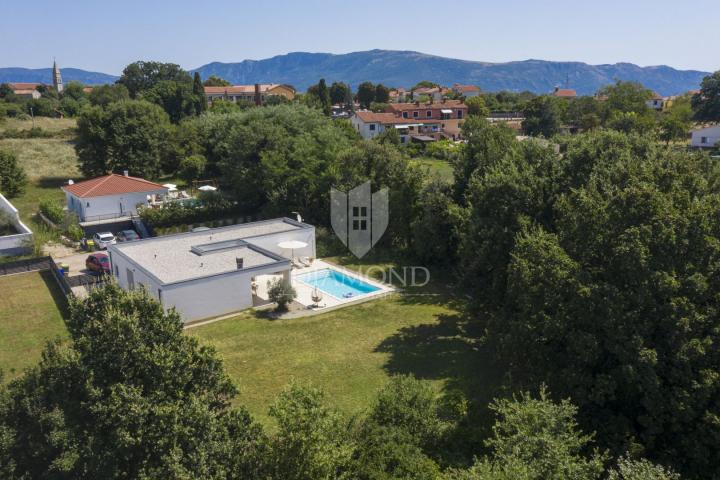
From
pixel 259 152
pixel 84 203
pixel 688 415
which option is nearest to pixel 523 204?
pixel 688 415

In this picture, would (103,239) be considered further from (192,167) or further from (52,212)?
(192,167)

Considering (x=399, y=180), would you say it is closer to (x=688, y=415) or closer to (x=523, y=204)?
(x=523, y=204)

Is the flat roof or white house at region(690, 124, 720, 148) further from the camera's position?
white house at region(690, 124, 720, 148)

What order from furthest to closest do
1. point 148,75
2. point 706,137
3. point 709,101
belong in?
point 148,75 < point 709,101 < point 706,137

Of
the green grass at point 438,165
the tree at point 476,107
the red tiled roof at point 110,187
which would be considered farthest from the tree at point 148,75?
the red tiled roof at point 110,187

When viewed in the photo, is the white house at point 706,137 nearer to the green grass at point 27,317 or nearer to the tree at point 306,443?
the tree at point 306,443

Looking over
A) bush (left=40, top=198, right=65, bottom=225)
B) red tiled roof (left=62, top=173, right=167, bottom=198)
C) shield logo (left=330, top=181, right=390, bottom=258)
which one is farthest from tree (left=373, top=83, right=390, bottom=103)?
shield logo (left=330, top=181, right=390, bottom=258)

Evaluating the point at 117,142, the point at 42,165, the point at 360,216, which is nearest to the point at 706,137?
the point at 360,216

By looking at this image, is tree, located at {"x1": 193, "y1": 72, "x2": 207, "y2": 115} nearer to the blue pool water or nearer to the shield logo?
the shield logo
